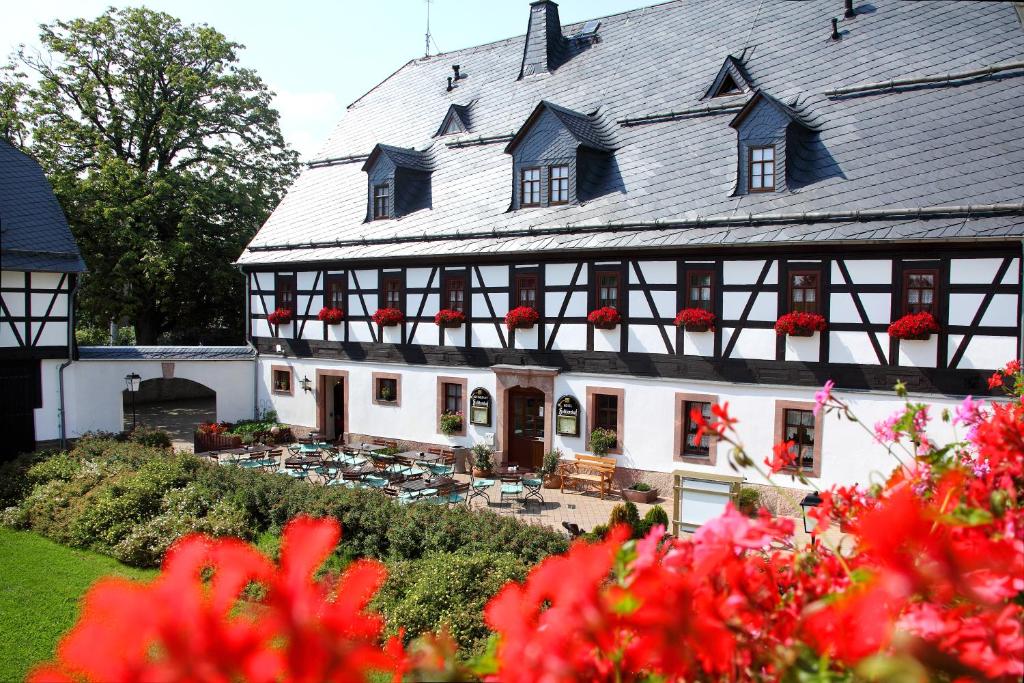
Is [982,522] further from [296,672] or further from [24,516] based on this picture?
[24,516]

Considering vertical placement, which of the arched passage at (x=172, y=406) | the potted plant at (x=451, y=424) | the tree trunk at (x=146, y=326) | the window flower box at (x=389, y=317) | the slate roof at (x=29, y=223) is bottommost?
the arched passage at (x=172, y=406)

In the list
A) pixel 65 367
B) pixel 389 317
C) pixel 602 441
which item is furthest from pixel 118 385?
pixel 602 441

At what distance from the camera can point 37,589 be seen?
1130 cm

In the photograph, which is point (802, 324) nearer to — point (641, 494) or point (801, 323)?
point (801, 323)

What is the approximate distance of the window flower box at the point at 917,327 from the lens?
43.6 ft

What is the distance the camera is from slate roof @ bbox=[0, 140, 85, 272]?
19750 millimetres

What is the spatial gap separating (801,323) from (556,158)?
6.95m

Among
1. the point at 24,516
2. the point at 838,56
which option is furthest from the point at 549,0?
the point at 24,516

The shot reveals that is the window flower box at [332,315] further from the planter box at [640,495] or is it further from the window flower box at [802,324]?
the window flower box at [802,324]

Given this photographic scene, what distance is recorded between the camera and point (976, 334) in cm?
1318

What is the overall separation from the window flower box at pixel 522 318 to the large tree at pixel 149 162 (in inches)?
560

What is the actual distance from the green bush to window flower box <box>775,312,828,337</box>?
7.50 meters

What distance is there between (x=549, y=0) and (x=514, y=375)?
35.4ft

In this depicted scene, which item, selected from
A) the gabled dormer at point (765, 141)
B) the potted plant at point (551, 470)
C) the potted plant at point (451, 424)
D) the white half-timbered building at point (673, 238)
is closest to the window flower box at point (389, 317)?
the white half-timbered building at point (673, 238)
